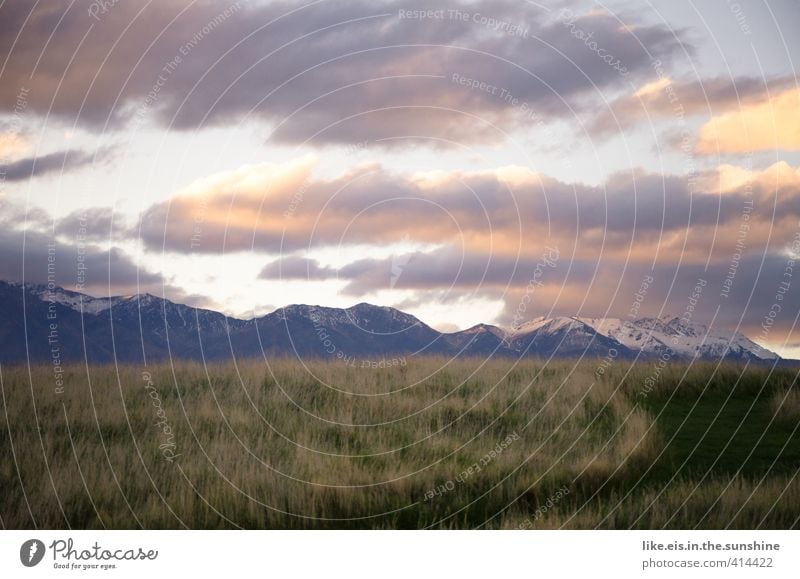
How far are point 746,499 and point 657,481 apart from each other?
1.02 m

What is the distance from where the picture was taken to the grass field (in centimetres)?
895

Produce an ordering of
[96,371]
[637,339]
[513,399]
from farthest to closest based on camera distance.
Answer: [637,339] < [96,371] < [513,399]

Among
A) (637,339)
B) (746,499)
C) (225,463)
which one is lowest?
(746,499)

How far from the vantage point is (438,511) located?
29.2 feet

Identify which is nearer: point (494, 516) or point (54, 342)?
point (494, 516)

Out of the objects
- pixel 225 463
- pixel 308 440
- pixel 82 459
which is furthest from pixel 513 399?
pixel 82 459

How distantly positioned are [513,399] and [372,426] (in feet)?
8.33

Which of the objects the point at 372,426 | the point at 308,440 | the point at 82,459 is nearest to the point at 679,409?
the point at 372,426

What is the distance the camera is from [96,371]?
13.9 metres

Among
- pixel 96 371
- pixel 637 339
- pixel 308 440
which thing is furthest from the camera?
pixel 637 339

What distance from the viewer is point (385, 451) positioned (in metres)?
10.3

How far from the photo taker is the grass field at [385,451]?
29.3 ft

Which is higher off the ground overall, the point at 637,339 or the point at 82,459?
the point at 637,339
